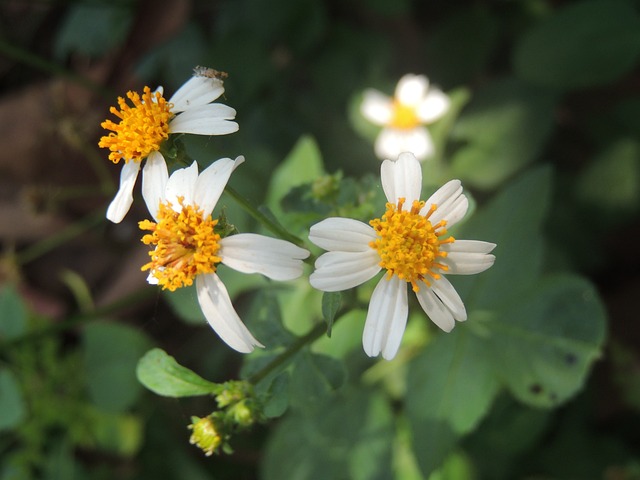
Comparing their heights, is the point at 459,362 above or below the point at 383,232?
below

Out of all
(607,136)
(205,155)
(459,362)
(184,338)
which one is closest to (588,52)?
(607,136)

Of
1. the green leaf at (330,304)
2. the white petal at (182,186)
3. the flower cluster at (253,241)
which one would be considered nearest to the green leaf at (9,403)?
the flower cluster at (253,241)

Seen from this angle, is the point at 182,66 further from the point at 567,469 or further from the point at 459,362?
the point at 567,469

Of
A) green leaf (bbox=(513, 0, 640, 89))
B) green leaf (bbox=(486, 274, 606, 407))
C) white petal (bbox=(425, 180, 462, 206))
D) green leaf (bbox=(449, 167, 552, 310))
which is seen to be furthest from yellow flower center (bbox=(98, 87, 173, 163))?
green leaf (bbox=(513, 0, 640, 89))

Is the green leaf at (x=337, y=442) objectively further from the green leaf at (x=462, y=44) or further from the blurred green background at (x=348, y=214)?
the green leaf at (x=462, y=44)

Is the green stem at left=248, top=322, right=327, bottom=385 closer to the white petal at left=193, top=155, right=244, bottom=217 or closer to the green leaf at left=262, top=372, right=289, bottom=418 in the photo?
the green leaf at left=262, top=372, right=289, bottom=418

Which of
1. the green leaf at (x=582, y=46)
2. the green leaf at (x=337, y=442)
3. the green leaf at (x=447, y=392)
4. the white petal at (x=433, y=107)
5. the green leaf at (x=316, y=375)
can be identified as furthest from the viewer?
the white petal at (x=433, y=107)

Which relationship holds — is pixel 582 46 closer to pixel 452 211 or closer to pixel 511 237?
pixel 511 237
